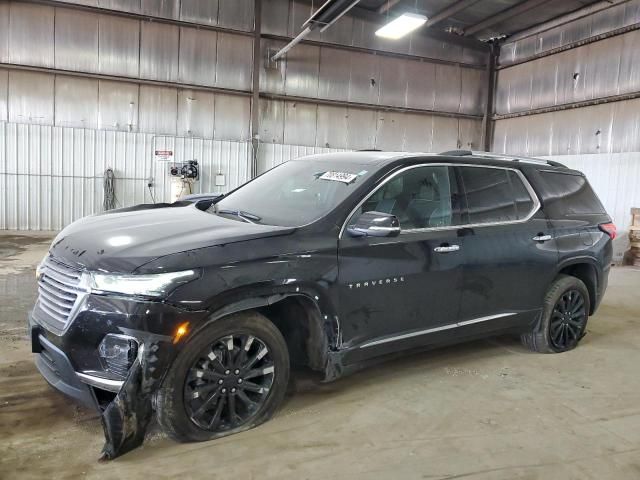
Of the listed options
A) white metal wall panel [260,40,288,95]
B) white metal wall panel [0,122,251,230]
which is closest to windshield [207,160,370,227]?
white metal wall panel [0,122,251,230]

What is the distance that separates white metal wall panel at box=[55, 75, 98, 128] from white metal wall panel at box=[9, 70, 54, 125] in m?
0.19

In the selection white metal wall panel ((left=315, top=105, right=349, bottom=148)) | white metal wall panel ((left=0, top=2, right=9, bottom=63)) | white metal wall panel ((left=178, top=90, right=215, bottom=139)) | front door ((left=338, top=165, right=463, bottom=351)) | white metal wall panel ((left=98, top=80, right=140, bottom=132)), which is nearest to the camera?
front door ((left=338, top=165, right=463, bottom=351))

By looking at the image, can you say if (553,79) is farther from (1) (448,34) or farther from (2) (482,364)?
(2) (482,364)

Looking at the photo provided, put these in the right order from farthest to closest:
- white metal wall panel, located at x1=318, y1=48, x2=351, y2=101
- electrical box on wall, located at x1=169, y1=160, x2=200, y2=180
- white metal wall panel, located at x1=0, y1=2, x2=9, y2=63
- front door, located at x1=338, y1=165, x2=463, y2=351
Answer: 1. white metal wall panel, located at x1=318, y1=48, x2=351, y2=101
2. electrical box on wall, located at x1=169, y1=160, x2=200, y2=180
3. white metal wall panel, located at x1=0, y1=2, x2=9, y2=63
4. front door, located at x1=338, y1=165, x2=463, y2=351

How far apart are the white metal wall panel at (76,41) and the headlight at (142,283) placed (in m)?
11.6

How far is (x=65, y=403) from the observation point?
122 inches

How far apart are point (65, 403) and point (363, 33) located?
13779 millimetres

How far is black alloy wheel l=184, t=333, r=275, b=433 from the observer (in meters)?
2.63

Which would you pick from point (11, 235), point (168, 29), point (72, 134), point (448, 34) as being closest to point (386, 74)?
point (448, 34)

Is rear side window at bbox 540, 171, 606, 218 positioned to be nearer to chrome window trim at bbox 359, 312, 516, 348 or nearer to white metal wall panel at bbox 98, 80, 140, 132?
chrome window trim at bbox 359, 312, 516, 348

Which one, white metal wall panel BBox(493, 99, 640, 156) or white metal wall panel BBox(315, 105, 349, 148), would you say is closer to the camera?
white metal wall panel BBox(493, 99, 640, 156)

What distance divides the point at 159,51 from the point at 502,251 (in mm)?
11450

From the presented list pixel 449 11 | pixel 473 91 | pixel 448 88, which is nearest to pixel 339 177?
pixel 449 11

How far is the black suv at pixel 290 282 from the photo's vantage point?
8.12ft
